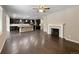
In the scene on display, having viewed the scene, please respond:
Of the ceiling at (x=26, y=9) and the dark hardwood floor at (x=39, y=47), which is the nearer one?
the ceiling at (x=26, y=9)

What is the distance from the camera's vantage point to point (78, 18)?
5547mm

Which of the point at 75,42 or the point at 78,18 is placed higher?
the point at 78,18

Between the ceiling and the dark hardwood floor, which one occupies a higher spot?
the ceiling

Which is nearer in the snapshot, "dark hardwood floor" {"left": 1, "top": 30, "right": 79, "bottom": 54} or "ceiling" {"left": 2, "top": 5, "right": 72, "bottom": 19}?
"ceiling" {"left": 2, "top": 5, "right": 72, "bottom": 19}

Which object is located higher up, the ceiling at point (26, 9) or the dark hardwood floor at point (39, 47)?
the ceiling at point (26, 9)

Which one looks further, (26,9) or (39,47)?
(26,9)

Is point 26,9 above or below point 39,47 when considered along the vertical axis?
above
